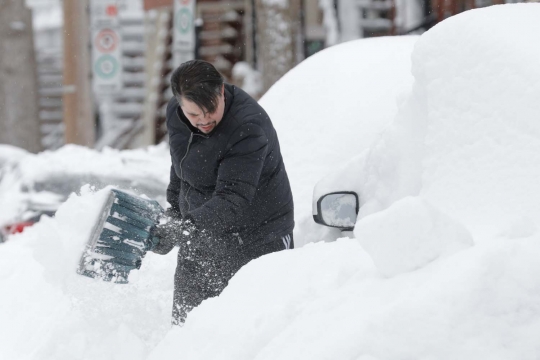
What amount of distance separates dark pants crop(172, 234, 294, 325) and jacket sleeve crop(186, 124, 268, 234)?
30cm

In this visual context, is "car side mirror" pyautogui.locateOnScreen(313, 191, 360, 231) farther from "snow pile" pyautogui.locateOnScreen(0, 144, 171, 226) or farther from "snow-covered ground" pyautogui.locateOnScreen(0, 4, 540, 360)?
"snow pile" pyautogui.locateOnScreen(0, 144, 171, 226)

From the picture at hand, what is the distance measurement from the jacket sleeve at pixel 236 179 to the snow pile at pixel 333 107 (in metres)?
0.88

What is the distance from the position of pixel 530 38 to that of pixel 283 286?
1.18m

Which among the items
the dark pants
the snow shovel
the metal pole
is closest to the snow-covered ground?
the snow shovel

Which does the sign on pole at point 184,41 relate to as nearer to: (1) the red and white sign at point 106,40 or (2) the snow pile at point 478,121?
(1) the red and white sign at point 106,40

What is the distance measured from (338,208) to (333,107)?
1.25 metres

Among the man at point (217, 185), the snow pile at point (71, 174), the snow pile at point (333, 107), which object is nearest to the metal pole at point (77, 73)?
the snow pile at point (71, 174)

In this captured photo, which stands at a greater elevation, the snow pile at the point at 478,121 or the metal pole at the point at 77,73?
the snow pile at the point at 478,121

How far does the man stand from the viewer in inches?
134

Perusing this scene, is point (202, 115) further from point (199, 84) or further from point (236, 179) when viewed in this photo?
point (236, 179)

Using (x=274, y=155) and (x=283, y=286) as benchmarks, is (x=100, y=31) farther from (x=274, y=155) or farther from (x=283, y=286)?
(x=283, y=286)

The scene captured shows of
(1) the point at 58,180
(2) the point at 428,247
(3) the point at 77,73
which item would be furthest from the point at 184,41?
(2) the point at 428,247

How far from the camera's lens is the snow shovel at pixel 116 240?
342cm

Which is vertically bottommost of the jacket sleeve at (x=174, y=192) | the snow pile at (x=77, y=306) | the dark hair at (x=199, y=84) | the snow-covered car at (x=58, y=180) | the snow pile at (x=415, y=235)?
the snow-covered car at (x=58, y=180)
